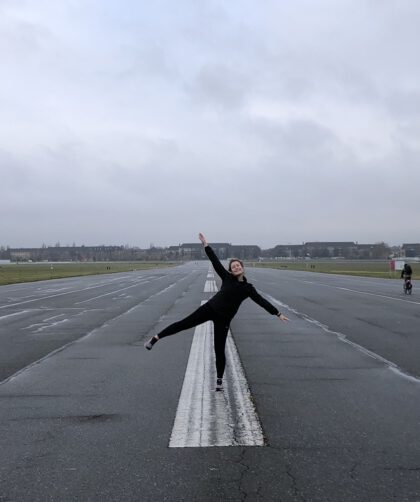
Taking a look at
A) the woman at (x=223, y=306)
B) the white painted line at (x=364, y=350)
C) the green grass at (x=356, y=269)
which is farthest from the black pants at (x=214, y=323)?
the green grass at (x=356, y=269)

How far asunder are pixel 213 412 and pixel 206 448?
3.76 ft

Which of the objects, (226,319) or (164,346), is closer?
(226,319)

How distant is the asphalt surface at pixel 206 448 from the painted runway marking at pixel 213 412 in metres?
0.13

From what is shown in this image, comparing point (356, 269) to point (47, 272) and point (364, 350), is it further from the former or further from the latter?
point (364, 350)

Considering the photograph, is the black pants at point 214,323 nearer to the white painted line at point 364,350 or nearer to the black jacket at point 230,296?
the black jacket at point 230,296

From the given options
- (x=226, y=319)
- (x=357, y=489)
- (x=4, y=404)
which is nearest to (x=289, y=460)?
(x=357, y=489)

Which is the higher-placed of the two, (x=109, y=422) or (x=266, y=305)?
(x=266, y=305)

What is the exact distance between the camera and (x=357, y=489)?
4.08m

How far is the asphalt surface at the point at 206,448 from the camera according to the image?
13.7ft

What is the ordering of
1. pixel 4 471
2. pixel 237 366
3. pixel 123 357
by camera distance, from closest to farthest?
1. pixel 4 471
2. pixel 237 366
3. pixel 123 357

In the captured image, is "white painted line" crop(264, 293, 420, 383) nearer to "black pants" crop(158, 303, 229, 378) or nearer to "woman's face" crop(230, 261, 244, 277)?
"black pants" crop(158, 303, 229, 378)

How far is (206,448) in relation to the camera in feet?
16.2

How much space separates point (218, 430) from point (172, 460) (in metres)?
0.88

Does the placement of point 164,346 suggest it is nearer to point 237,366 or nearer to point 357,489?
point 237,366
